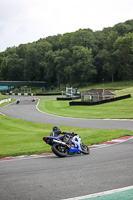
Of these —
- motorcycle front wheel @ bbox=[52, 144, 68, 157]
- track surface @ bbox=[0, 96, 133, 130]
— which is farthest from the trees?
motorcycle front wheel @ bbox=[52, 144, 68, 157]

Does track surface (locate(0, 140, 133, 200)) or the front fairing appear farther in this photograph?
the front fairing

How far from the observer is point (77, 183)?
7613 millimetres

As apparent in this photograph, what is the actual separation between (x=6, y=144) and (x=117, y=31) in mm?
122693

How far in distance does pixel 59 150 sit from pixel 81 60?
11003cm

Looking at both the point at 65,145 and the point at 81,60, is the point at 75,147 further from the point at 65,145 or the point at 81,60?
the point at 81,60

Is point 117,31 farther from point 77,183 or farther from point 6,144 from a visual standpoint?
point 77,183

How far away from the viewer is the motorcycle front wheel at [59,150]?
11.9 meters

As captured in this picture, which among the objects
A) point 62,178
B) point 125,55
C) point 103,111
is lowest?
point 103,111

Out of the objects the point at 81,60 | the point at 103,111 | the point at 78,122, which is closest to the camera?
the point at 78,122

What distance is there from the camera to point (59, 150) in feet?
39.5

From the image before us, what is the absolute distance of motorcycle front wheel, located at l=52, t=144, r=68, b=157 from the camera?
38.9 feet

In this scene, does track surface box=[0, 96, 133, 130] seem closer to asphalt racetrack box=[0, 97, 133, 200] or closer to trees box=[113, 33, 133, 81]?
asphalt racetrack box=[0, 97, 133, 200]

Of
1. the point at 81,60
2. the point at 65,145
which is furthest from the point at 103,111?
the point at 81,60

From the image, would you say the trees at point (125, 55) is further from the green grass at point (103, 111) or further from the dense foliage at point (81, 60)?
the green grass at point (103, 111)
